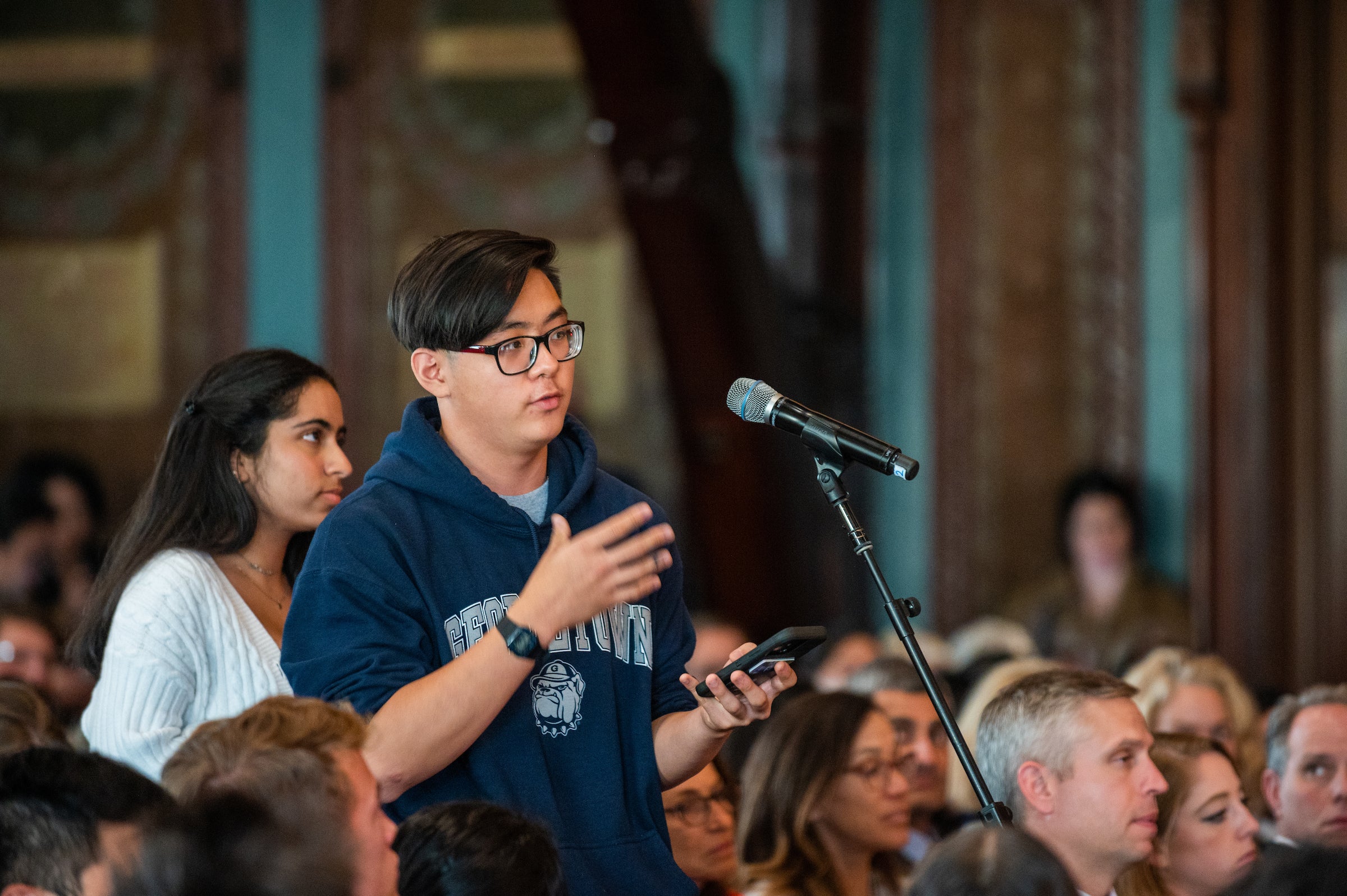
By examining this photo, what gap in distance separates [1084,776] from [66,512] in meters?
5.14

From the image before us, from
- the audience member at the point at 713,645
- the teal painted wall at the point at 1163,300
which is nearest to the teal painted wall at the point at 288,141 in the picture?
the audience member at the point at 713,645

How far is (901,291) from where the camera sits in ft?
23.4

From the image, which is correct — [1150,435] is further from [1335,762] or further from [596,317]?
[1335,762]

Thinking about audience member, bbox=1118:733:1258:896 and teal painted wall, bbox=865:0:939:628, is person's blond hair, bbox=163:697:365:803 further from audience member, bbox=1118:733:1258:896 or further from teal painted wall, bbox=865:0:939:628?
teal painted wall, bbox=865:0:939:628

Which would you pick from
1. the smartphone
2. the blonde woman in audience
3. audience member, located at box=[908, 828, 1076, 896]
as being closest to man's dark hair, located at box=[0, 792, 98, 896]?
the smartphone

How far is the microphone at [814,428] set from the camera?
2.12 meters

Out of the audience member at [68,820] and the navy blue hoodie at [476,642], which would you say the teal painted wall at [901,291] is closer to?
the navy blue hoodie at [476,642]

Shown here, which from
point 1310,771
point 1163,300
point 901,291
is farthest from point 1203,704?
point 901,291

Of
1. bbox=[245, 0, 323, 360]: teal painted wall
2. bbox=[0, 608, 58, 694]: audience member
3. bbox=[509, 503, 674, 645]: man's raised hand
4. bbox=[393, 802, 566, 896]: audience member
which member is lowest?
bbox=[0, 608, 58, 694]: audience member

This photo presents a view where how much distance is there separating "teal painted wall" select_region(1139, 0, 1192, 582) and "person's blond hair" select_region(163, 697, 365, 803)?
5144 mm

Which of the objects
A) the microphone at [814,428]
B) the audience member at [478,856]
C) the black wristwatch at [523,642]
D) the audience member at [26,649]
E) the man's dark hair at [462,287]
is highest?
the man's dark hair at [462,287]

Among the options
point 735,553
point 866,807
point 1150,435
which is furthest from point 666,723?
point 1150,435

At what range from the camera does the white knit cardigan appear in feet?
8.04

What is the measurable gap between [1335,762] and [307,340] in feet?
17.7
